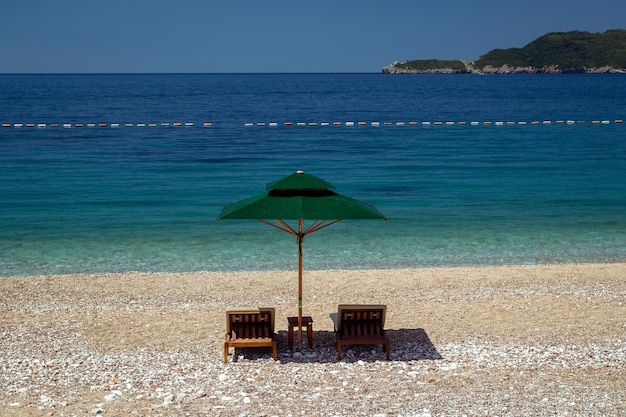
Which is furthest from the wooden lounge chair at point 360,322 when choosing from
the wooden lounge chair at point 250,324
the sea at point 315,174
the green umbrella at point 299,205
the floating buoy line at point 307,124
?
the floating buoy line at point 307,124

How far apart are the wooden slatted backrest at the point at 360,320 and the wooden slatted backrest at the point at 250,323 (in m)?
1.02

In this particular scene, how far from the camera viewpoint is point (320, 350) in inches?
460

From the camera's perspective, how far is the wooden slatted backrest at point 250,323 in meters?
11.4

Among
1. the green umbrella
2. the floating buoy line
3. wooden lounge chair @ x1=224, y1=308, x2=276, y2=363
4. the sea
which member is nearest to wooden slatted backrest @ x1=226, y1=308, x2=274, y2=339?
wooden lounge chair @ x1=224, y1=308, x2=276, y2=363

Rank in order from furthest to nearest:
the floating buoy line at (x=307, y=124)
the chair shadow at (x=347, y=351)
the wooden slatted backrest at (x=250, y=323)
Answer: the floating buoy line at (x=307, y=124) < the wooden slatted backrest at (x=250, y=323) < the chair shadow at (x=347, y=351)

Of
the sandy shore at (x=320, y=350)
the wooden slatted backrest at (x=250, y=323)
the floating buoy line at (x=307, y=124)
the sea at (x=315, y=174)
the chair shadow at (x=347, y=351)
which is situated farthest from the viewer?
the floating buoy line at (x=307, y=124)

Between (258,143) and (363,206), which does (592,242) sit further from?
(258,143)

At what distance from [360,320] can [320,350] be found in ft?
2.48

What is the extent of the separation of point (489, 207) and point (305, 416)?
19.1m

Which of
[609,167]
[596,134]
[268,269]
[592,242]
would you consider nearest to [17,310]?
[268,269]

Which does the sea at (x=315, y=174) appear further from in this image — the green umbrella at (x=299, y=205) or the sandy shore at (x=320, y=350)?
the green umbrella at (x=299, y=205)

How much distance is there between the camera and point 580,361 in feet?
36.2

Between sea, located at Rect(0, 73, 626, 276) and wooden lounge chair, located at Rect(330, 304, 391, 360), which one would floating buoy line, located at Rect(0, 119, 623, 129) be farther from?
wooden lounge chair, located at Rect(330, 304, 391, 360)

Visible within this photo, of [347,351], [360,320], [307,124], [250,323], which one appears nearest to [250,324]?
[250,323]
